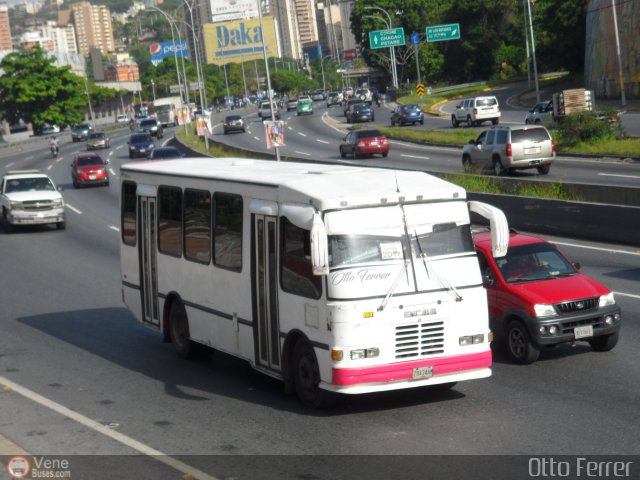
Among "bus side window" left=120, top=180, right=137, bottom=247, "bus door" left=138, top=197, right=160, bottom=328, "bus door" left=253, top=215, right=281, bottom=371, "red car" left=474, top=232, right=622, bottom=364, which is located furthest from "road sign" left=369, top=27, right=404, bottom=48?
"bus door" left=253, top=215, right=281, bottom=371

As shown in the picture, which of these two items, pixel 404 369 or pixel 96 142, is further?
pixel 96 142

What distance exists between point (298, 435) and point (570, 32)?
93599 mm

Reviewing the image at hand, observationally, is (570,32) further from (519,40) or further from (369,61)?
(369,61)

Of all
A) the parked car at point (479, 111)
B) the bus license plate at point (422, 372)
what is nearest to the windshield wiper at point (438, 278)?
the bus license plate at point (422, 372)

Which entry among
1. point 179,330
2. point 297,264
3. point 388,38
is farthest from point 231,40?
point 297,264

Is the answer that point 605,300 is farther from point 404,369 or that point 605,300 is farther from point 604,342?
point 404,369

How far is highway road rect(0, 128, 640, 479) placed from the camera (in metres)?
9.20

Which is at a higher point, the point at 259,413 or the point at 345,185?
the point at 345,185

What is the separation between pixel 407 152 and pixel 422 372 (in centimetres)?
4499

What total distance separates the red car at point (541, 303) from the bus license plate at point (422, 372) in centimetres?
216

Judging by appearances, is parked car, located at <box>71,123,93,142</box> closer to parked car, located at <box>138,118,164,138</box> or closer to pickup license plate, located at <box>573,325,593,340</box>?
parked car, located at <box>138,118,164,138</box>

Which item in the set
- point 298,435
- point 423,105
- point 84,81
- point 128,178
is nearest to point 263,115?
point 423,105

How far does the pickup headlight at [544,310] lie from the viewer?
485 inches

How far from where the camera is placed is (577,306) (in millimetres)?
Answer: 12469
